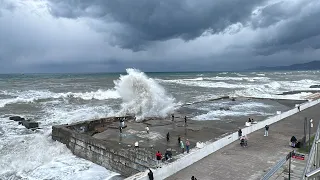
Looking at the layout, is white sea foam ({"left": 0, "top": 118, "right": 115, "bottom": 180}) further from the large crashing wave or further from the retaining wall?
the large crashing wave

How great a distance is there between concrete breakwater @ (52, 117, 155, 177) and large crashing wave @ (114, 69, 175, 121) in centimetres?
789

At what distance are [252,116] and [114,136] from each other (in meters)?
12.2

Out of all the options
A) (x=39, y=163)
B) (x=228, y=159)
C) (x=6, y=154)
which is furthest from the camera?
(x=6, y=154)

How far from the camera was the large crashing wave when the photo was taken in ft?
89.1

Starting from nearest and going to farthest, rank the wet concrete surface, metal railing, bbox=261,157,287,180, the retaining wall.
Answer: metal railing, bbox=261,157,287,180
the retaining wall
the wet concrete surface

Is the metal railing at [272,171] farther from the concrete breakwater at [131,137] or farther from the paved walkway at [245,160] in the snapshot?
the concrete breakwater at [131,137]

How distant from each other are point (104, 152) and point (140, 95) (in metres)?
13.6

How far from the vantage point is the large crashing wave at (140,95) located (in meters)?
27.2

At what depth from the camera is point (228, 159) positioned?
40.4 feet

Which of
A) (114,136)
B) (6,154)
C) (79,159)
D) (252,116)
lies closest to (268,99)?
(252,116)

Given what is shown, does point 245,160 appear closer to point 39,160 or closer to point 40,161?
point 40,161

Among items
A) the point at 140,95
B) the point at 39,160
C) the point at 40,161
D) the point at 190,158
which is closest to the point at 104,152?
the point at 40,161

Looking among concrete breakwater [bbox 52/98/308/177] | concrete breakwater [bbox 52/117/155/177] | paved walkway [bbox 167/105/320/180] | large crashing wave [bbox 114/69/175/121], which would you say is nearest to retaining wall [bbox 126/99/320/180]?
paved walkway [bbox 167/105/320/180]

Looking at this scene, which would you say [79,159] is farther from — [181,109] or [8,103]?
[8,103]
